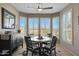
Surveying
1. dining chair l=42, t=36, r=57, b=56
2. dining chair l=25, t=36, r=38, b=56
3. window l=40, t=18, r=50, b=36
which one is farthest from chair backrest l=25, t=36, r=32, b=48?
window l=40, t=18, r=50, b=36

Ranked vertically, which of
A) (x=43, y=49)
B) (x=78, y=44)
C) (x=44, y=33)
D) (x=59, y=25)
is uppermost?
(x=59, y=25)

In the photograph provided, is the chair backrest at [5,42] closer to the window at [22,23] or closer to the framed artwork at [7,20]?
the framed artwork at [7,20]

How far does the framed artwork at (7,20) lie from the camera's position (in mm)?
3510

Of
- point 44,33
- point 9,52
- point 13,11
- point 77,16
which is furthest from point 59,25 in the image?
point 9,52

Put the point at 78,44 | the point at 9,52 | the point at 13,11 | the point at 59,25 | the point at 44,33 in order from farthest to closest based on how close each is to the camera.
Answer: the point at 59,25, the point at 44,33, the point at 13,11, the point at 78,44, the point at 9,52

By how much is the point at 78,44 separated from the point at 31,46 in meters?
1.62

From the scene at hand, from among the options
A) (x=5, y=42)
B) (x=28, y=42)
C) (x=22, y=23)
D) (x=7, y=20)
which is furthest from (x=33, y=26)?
(x=5, y=42)

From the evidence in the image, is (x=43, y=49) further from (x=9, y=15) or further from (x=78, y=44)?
(x=9, y=15)

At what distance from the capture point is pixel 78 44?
11.5 feet

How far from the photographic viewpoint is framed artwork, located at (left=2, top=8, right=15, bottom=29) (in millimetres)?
3510

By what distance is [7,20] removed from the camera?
3812 millimetres

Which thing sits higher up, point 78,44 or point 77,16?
point 77,16

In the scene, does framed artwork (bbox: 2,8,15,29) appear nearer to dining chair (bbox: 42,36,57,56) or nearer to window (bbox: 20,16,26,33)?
window (bbox: 20,16,26,33)

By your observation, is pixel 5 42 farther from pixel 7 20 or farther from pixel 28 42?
pixel 7 20
